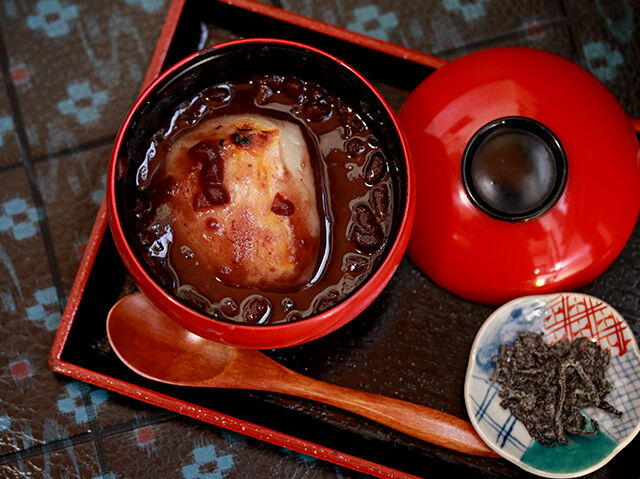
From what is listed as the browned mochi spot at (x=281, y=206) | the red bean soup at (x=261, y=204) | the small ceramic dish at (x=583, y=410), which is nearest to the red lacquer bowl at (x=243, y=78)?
the red bean soup at (x=261, y=204)

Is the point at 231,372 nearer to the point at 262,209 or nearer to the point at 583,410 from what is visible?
the point at 262,209

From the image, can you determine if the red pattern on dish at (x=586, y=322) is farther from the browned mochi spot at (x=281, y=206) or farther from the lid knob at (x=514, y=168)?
the browned mochi spot at (x=281, y=206)

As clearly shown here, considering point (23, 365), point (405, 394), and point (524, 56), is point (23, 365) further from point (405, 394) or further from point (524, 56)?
point (524, 56)

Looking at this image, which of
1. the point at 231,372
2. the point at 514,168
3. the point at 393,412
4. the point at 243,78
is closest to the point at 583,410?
the point at 393,412

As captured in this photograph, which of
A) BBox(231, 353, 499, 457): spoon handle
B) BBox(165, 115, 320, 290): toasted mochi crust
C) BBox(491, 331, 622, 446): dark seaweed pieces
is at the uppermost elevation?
BBox(165, 115, 320, 290): toasted mochi crust

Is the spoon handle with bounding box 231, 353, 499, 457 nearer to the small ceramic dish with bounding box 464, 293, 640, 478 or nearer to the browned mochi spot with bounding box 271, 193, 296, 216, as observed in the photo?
the small ceramic dish with bounding box 464, 293, 640, 478

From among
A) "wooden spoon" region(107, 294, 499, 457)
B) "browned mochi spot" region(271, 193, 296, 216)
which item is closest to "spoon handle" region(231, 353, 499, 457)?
"wooden spoon" region(107, 294, 499, 457)
